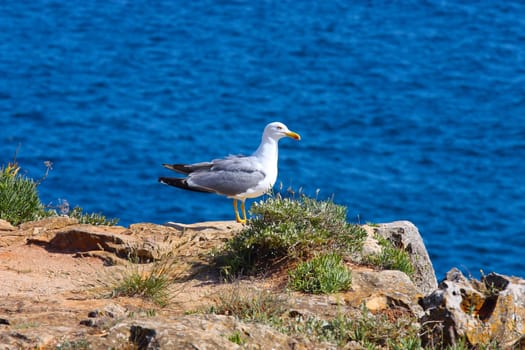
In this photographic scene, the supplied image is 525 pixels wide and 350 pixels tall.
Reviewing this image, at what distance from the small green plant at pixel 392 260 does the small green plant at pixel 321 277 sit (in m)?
0.71

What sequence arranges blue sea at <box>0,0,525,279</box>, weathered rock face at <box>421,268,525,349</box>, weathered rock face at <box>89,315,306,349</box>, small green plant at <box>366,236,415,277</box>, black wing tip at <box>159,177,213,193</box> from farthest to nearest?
blue sea at <box>0,0,525,279</box>
black wing tip at <box>159,177,213,193</box>
small green plant at <box>366,236,415,277</box>
weathered rock face at <box>421,268,525,349</box>
weathered rock face at <box>89,315,306,349</box>

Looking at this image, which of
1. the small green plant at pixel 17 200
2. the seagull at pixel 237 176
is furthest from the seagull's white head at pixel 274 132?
the small green plant at pixel 17 200

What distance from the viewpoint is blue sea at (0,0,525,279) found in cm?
2262

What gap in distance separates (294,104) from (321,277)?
741 inches

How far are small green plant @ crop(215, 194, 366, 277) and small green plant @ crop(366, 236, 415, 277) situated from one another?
0.21 meters

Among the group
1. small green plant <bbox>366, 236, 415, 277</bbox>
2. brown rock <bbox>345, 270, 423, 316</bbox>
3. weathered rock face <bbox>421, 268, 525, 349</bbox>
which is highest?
weathered rock face <bbox>421, 268, 525, 349</bbox>

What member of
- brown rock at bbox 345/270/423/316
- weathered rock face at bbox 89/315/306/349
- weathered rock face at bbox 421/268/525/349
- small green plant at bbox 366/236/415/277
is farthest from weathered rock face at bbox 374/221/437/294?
weathered rock face at bbox 89/315/306/349

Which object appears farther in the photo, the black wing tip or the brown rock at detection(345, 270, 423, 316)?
the black wing tip

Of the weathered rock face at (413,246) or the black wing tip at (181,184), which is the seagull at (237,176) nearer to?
the black wing tip at (181,184)

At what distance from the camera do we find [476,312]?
7891 millimetres

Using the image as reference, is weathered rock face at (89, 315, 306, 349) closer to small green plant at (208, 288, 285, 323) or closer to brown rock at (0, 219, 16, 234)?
small green plant at (208, 288, 285, 323)

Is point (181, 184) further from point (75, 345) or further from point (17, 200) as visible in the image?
point (75, 345)

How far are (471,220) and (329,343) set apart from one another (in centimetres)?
1591

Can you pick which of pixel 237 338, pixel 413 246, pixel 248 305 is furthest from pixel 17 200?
pixel 237 338
